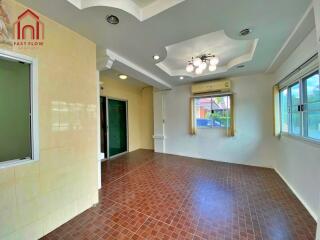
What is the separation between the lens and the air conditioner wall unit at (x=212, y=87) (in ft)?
13.2

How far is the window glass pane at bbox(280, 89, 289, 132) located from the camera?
3.06 meters

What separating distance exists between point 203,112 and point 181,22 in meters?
3.28

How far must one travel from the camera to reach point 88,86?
2.11 m

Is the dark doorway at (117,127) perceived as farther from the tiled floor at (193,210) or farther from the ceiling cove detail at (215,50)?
the ceiling cove detail at (215,50)

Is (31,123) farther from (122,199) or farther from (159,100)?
(159,100)

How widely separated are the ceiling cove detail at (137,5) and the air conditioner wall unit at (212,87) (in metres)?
3.03

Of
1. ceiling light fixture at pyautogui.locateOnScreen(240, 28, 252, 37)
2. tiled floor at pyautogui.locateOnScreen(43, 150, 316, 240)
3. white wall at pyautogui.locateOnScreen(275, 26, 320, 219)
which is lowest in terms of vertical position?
tiled floor at pyautogui.locateOnScreen(43, 150, 316, 240)

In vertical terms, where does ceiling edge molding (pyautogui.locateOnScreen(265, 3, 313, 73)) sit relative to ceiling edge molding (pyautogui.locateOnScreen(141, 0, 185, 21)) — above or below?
below

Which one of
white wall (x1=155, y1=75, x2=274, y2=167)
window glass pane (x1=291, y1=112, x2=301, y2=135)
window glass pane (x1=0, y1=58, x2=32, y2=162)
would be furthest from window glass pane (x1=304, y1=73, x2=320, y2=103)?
window glass pane (x1=0, y1=58, x2=32, y2=162)

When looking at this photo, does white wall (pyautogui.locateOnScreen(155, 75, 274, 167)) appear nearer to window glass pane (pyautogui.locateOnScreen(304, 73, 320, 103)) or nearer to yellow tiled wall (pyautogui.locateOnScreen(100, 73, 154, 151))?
window glass pane (pyautogui.locateOnScreen(304, 73, 320, 103))

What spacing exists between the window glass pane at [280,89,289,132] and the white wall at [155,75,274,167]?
379 mm

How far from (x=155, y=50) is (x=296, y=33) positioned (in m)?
1.92

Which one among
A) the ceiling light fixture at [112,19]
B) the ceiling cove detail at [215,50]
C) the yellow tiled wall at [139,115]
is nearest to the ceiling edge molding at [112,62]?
the ceiling cove detail at [215,50]

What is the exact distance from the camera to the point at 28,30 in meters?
1.49
